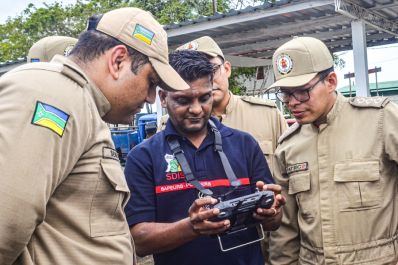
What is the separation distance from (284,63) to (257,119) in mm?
824

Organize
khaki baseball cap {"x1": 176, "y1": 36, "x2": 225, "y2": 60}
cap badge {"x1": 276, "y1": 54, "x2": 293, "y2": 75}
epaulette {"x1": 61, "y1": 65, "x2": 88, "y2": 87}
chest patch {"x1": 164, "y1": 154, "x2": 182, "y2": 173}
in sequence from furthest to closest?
khaki baseball cap {"x1": 176, "y1": 36, "x2": 225, "y2": 60} < cap badge {"x1": 276, "y1": 54, "x2": 293, "y2": 75} < chest patch {"x1": 164, "y1": 154, "x2": 182, "y2": 173} < epaulette {"x1": 61, "y1": 65, "x2": 88, "y2": 87}

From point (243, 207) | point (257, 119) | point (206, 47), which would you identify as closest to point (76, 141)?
point (243, 207)

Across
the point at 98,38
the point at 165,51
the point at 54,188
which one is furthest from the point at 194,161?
the point at 54,188

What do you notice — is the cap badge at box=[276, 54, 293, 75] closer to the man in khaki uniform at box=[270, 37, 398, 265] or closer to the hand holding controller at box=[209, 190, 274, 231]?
the man in khaki uniform at box=[270, 37, 398, 265]

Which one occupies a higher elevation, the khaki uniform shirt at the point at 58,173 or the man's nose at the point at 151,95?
the man's nose at the point at 151,95

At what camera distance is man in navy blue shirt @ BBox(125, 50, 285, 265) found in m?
2.21

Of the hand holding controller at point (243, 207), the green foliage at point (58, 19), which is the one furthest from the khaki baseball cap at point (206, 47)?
the green foliage at point (58, 19)

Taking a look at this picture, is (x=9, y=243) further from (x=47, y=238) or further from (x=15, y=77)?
(x=15, y=77)

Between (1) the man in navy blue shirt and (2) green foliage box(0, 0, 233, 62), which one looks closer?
(1) the man in navy blue shirt

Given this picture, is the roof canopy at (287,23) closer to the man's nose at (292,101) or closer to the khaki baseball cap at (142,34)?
the man's nose at (292,101)

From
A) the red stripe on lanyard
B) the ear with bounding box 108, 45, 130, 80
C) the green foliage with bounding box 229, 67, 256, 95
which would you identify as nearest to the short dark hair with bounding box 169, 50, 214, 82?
the red stripe on lanyard

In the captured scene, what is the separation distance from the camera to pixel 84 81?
5.13 feet

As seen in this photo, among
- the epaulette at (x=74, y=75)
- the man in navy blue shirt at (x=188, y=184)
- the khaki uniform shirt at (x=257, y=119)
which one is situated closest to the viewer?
the epaulette at (x=74, y=75)

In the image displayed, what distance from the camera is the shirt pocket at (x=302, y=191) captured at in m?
2.55
